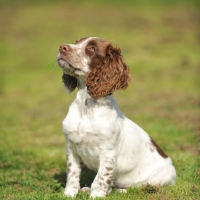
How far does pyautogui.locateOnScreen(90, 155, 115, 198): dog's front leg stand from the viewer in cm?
614

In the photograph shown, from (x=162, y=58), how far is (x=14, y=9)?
26.2 meters

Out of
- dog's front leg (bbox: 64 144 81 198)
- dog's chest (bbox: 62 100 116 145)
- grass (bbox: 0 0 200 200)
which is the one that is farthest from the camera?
grass (bbox: 0 0 200 200)

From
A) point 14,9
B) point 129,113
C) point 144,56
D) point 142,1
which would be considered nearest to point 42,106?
point 129,113

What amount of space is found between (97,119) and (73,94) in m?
12.6

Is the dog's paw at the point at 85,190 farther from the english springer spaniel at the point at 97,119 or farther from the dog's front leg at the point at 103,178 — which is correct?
the dog's front leg at the point at 103,178

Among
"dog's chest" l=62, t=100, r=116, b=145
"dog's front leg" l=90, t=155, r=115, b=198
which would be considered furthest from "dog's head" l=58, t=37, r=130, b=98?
"dog's front leg" l=90, t=155, r=115, b=198

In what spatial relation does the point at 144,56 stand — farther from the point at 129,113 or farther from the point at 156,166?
the point at 156,166

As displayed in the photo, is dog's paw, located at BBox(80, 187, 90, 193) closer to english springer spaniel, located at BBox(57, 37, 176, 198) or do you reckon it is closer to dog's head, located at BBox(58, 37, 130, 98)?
english springer spaniel, located at BBox(57, 37, 176, 198)

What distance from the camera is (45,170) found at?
331 inches

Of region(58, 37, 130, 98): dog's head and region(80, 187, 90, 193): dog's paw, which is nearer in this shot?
region(58, 37, 130, 98): dog's head

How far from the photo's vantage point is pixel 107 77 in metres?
6.15

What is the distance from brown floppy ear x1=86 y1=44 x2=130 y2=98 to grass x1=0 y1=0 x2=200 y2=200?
147cm

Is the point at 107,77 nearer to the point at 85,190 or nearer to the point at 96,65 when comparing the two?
the point at 96,65

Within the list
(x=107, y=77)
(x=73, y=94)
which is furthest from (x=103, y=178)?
(x=73, y=94)
